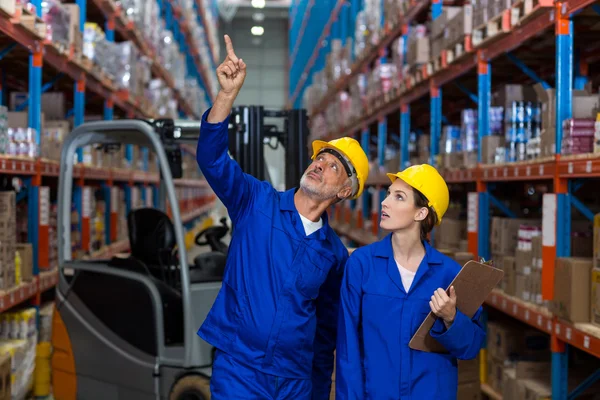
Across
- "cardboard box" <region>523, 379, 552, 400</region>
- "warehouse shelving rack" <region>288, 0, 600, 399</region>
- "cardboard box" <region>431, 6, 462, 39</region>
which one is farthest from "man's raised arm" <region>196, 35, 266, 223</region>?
"cardboard box" <region>431, 6, 462, 39</region>

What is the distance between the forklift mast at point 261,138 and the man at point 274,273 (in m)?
2.06

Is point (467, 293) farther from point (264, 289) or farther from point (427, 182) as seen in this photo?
point (264, 289)

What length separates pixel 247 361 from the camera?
2859mm

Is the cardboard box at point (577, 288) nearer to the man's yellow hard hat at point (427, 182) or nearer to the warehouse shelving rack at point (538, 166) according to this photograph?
the warehouse shelving rack at point (538, 166)

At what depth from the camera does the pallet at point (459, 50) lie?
5.98 m

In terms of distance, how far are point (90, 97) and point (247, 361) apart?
7238 millimetres

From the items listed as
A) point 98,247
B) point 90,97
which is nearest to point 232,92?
point 98,247

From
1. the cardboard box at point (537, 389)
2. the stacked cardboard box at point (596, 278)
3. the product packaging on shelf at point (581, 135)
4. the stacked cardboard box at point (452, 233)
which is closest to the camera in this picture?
the stacked cardboard box at point (596, 278)

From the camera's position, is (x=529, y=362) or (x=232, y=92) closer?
(x=232, y=92)

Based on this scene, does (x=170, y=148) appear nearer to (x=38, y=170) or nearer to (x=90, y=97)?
(x=38, y=170)

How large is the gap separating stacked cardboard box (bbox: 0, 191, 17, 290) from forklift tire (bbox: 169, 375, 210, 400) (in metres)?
1.56

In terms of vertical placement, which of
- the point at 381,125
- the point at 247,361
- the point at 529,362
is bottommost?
the point at 529,362

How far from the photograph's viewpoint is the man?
2850 mm

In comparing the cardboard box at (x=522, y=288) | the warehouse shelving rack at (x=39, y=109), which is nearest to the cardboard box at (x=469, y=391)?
the cardboard box at (x=522, y=288)
